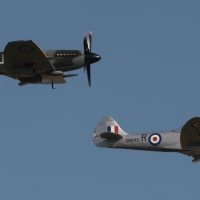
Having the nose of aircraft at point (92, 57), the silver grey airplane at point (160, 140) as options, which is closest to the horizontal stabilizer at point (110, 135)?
the silver grey airplane at point (160, 140)

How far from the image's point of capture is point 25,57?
33969 millimetres

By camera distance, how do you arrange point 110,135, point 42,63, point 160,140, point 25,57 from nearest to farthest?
point 160,140, point 25,57, point 42,63, point 110,135

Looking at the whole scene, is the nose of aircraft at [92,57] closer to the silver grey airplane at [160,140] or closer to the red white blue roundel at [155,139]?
the silver grey airplane at [160,140]

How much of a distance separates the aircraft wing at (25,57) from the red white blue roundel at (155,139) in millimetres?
5630

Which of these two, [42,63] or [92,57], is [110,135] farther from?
[42,63]

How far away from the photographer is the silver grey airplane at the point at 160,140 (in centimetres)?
3203

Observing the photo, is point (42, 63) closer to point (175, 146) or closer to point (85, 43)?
point (85, 43)

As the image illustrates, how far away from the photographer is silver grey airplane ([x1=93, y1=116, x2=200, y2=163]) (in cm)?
3203

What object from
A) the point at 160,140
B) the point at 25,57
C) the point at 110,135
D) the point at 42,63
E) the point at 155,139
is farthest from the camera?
the point at 110,135

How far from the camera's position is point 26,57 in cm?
3397

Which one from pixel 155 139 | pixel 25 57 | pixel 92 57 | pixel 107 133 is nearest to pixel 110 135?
pixel 107 133

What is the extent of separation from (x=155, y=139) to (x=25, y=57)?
690 cm

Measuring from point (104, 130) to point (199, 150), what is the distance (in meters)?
5.75

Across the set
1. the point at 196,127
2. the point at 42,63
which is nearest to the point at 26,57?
the point at 42,63
